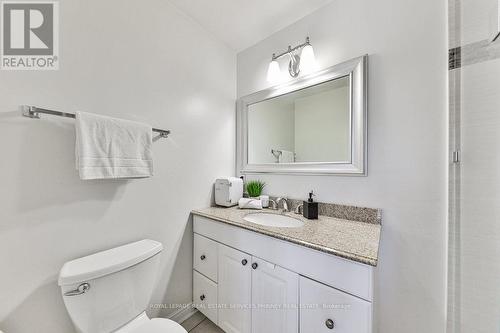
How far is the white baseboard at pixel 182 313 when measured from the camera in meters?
1.43

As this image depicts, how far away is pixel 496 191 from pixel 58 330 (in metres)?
2.12

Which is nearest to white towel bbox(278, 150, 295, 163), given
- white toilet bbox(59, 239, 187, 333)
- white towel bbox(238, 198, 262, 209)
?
white towel bbox(238, 198, 262, 209)

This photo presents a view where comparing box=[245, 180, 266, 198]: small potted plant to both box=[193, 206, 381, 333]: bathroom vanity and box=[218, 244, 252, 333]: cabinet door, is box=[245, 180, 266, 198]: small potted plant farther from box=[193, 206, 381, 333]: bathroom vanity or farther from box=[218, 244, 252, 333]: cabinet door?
box=[218, 244, 252, 333]: cabinet door

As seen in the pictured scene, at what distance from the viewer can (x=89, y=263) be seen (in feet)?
3.11

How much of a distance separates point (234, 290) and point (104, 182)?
1.01 m

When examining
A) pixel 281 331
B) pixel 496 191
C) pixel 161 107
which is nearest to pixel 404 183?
pixel 496 191

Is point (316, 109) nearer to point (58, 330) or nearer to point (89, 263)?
point (89, 263)

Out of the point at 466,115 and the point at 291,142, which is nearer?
the point at 466,115

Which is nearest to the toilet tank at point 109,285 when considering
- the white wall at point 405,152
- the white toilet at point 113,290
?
the white toilet at point 113,290

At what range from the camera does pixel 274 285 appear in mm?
1052

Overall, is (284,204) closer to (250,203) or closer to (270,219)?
(270,219)

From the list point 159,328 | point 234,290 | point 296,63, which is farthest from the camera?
point 296,63
